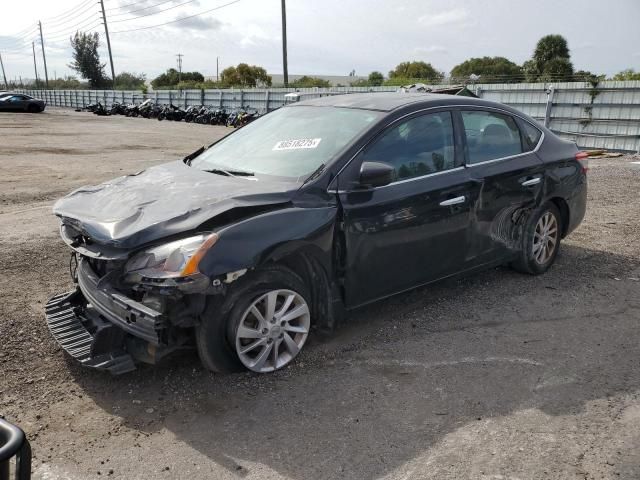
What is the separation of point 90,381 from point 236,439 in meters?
1.10

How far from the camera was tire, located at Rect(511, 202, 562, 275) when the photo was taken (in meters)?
5.04

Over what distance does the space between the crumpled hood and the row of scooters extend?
74.1ft

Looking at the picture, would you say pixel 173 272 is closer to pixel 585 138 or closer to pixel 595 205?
pixel 595 205

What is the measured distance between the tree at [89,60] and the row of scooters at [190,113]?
39.5 meters

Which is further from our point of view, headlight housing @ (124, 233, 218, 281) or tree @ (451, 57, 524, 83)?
tree @ (451, 57, 524, 83)

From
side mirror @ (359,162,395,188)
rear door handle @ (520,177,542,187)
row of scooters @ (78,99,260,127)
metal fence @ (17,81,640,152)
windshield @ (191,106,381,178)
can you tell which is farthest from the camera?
row of scooters @ (78,99,260,127)

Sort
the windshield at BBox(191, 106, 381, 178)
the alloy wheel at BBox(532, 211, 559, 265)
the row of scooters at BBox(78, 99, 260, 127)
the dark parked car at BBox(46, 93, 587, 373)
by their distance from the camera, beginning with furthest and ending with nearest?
the row of scooters at BBox(78, 99, 260, 127)
the alloy wheel at BBox(532, 211, 559, 265)
the windshield at BBox(191, 106, 381, 178)
the dark parked car at BBox(46, 93, 587, 373)

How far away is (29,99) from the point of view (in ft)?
127

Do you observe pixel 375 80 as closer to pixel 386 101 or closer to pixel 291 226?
pixel 386 101

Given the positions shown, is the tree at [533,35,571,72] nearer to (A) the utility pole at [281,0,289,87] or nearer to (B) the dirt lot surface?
(A) the utility pole at [281,0,289,87]

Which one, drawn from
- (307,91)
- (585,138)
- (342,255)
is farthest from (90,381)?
(307,91)

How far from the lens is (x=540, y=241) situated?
5.17 metres

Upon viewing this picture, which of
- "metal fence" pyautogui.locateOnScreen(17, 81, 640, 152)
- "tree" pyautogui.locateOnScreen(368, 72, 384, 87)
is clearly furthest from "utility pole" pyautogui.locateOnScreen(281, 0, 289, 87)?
"metal fence" pyautogui.locateOnScreen(17, 81, 640, 152)

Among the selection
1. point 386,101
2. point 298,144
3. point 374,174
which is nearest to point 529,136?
point 386,101
